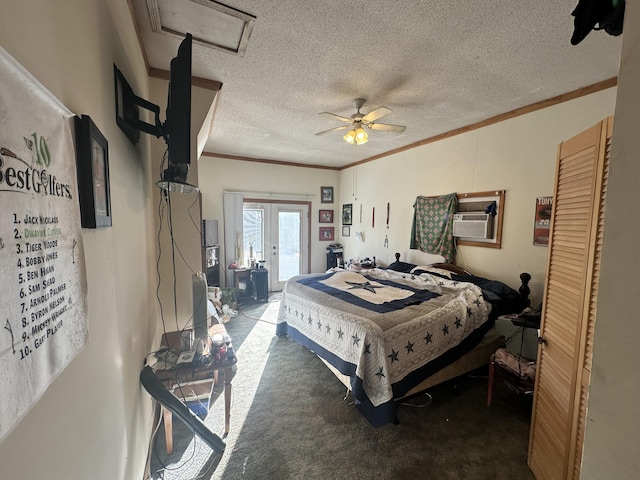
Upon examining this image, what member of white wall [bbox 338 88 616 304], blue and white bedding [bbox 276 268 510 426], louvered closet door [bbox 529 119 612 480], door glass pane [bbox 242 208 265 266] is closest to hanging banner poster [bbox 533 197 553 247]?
white wall [bbox 338 88 616 304]

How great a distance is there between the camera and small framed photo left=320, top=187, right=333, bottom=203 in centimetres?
570

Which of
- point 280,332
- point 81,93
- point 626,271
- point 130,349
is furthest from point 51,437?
point 280,332

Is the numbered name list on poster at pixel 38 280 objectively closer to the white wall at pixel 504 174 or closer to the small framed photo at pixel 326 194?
the white wall at pixel 504 174

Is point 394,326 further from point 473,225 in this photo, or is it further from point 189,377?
point 473,225

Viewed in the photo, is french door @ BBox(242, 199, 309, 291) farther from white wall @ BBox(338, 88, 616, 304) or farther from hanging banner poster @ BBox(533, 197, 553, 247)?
hanging banner poster @ BBox(533, 197, 553, 247)

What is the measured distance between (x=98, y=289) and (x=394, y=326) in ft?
5.91

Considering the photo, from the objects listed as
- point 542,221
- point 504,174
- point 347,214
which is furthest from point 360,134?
point 347,214

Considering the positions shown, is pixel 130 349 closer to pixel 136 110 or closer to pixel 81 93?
pixel 81 93

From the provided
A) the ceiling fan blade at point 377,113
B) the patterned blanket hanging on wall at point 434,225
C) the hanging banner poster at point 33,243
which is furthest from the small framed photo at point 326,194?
the hanging banner poster at point 33,243

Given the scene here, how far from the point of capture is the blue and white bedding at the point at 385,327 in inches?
75.2

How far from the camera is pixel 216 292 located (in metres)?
3.87

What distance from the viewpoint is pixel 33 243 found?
1.69ft

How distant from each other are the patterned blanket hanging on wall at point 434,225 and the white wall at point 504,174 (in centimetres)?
14

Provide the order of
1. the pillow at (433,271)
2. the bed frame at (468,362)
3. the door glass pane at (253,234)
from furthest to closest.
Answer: the door glass pane at (253,234) < the pillow at (433,271) < the bed frame at (468,362)
